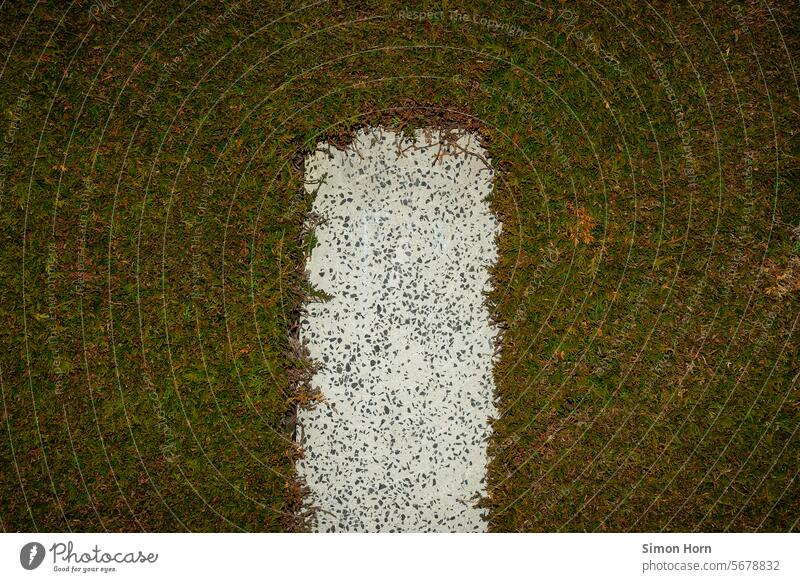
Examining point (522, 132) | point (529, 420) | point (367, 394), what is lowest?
point (529, 420)

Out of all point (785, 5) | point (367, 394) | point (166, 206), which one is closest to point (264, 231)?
point (166, 206)

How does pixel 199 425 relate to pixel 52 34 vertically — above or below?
below

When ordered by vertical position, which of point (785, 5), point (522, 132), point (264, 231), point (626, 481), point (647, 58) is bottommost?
point (626, 481)

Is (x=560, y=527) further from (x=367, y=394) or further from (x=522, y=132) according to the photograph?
(x=522, y=132)

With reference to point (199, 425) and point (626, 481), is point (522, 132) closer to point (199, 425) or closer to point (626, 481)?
point (626, 481)
